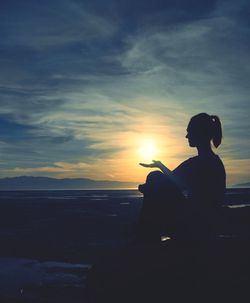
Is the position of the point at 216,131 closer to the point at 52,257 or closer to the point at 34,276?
the point at 34,276

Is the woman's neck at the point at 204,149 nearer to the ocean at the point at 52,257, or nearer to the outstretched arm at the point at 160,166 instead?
the outstretched arm at the point at 160,166

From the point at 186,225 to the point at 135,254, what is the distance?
90 centimetres

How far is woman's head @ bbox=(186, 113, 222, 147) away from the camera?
6.32m

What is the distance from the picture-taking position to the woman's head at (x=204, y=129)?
6324 millimetres

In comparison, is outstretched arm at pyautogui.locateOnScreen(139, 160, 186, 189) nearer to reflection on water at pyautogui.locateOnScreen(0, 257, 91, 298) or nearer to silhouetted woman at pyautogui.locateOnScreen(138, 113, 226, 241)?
silhouetted woman at pyautogui.locateOnScreen(138, 113, 226, 241)

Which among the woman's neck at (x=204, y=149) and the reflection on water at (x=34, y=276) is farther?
the reflection on water at (x=34, y=276)

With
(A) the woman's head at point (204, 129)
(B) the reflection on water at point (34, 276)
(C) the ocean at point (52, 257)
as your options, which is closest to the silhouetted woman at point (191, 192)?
(A) the woman's head at point (204, 129)

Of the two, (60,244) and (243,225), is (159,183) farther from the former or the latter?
(243,225)

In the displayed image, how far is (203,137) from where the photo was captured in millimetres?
6336

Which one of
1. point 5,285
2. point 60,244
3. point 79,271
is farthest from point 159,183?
point 60,244

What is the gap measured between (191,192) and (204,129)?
102 cm

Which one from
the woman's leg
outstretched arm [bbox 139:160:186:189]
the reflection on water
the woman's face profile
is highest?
the woman's face profile

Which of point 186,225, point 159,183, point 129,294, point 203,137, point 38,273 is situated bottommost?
point 38,273

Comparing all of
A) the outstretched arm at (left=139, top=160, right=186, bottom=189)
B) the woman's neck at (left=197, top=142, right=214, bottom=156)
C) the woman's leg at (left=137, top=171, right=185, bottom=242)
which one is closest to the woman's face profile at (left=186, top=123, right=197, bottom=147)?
the woman's neck at (left=197, top=142, right=214, bottom=156)
